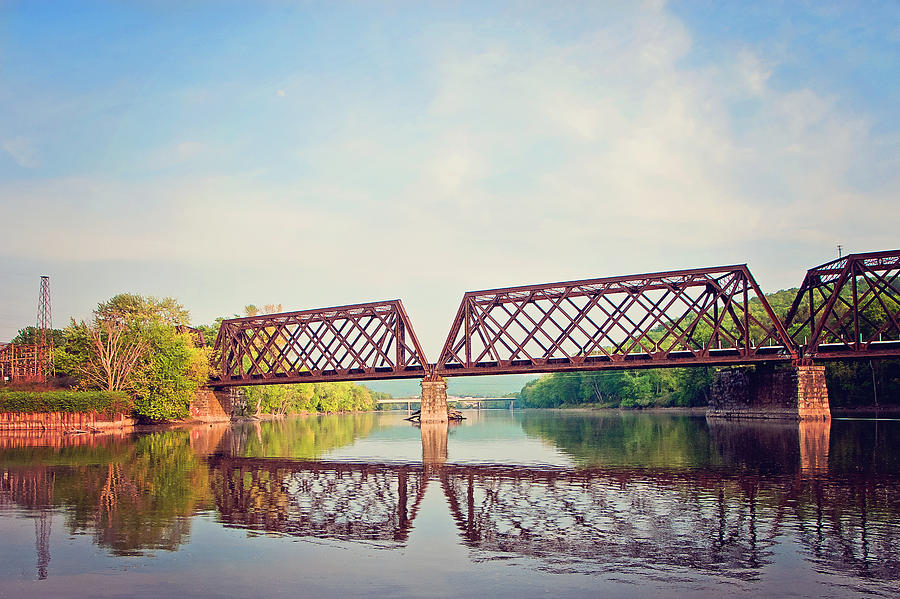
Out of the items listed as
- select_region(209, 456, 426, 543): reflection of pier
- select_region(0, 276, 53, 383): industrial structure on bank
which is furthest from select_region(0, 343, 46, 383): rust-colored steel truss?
select_region(209, 456, 426, 543): reflection of pier

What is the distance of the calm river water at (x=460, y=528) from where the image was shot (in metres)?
13.6

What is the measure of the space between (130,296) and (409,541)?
419ft

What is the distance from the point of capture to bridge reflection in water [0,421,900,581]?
15.7 m

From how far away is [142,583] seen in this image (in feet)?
45.1

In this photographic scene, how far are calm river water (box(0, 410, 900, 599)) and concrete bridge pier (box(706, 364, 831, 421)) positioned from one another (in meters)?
39.0

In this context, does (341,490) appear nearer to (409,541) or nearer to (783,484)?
(409,541)

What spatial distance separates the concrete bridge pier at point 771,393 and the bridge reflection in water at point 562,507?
136 ft

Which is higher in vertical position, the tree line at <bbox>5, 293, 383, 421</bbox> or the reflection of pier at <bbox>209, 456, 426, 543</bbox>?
the tree line at <bbox>5, 293, 383, 421</bbox>

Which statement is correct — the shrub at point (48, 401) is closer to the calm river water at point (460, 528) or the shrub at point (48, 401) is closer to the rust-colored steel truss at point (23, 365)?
the rust-colored steel truss at point (23, 365)

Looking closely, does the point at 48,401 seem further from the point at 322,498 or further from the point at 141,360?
the point at 322,498

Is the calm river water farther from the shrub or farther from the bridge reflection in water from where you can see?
the shrub

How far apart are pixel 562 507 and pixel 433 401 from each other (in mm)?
69052

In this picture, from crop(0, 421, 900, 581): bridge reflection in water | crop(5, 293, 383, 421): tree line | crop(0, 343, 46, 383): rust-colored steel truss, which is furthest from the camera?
crop(0, 343, 46, 383): rust-colored steel truss

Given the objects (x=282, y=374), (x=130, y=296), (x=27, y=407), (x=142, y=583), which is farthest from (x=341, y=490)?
(x=130, y=296)
